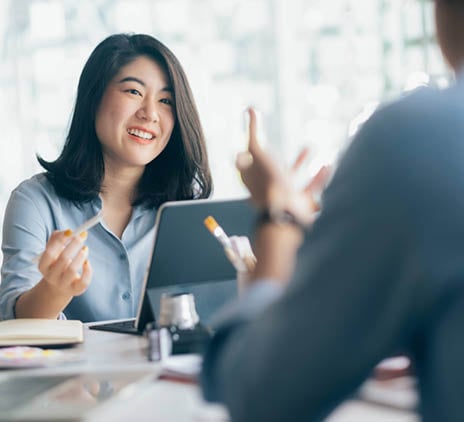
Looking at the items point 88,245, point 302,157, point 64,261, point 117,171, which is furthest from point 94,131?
point 302,157

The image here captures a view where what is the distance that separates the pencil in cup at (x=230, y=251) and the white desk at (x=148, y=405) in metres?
0.25

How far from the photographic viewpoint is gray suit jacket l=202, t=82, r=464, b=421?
60cm

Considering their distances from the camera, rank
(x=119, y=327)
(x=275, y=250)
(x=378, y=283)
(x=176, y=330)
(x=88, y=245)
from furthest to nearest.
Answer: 1. (x=88, y=245)
2. (x=119, y=327)
3. (x=176, y=330)
4. (x=275, y=250)
5. (x=378, y=283)

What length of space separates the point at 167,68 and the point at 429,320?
5.29 ft

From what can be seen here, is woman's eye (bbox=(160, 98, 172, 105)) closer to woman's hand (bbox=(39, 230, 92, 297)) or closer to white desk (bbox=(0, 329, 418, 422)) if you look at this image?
woman's hand (bbox=(39, 230, 92, 297))

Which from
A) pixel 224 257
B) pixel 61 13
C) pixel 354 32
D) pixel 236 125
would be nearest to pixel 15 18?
pixel 61 13

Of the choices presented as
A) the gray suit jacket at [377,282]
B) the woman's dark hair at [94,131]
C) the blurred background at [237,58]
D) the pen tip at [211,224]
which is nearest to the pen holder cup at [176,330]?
the pen tip at [211,224]

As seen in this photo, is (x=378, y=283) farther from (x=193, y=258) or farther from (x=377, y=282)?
(x=193, y=258)

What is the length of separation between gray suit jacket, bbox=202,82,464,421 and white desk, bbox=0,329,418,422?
0.54 feet

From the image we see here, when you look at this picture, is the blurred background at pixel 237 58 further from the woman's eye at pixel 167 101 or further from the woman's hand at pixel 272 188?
the woman's hand at pixel 272 188

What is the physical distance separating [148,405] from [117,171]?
4.06 feet

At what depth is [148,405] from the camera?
39.7 inches

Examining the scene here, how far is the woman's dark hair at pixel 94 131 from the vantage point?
209 centimetres

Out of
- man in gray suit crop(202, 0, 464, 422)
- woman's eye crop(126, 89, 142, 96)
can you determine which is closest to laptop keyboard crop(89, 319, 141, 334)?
woman's eye crop(126, 89, 142, 96)
